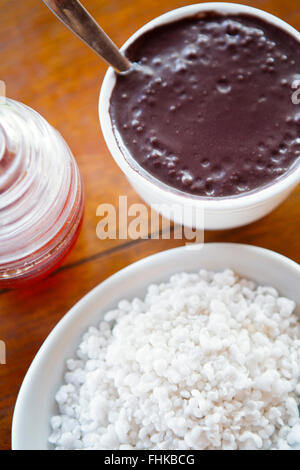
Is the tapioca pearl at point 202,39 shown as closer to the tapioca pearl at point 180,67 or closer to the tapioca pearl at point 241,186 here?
the tapioca pearl at point 180,67

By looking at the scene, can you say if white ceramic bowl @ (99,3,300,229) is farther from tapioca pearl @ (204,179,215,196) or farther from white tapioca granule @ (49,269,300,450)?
white tapioca granule @ (49,269,300,450)

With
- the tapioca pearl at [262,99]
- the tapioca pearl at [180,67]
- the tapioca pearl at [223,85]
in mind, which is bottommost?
the tapioca pearl at [262,99]

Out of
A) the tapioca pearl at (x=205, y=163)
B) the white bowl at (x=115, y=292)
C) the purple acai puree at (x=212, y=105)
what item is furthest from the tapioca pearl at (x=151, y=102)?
the white bowl at (x=115, y=292)

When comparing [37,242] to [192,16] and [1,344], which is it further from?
[192,16]

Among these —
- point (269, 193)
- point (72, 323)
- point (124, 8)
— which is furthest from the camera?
point (124, 8)

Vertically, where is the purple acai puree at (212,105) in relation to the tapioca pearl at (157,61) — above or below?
below

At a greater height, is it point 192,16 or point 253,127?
point 192,16

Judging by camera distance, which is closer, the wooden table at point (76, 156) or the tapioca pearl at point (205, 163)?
the tapioca pearl at point (205, 163)
